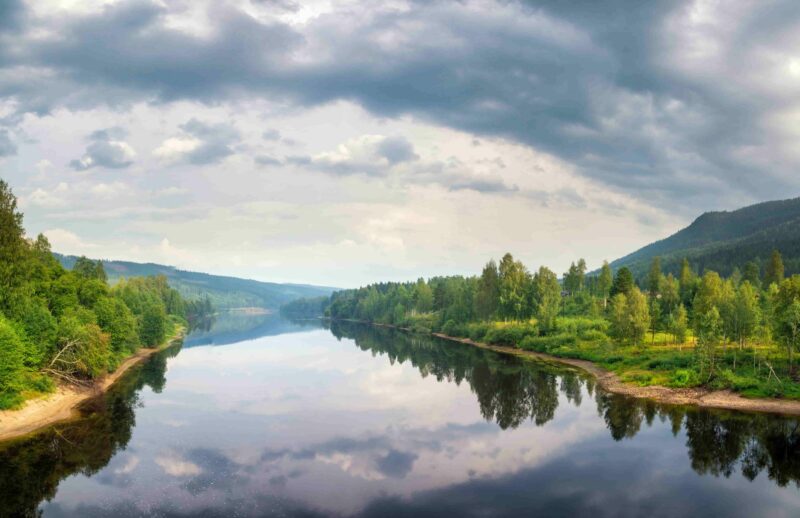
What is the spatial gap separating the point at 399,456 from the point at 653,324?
6497 cm

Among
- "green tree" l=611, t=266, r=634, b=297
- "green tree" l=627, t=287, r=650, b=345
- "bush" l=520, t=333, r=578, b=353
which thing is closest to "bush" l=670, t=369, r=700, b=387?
"green tree" l=627, t=287, r=650, b=345

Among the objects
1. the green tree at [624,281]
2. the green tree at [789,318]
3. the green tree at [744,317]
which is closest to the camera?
the green tree at [789,318]

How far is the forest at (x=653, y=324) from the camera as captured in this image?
6341cm

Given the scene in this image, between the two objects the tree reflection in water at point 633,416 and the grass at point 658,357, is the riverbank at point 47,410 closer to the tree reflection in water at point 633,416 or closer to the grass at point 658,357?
the tree reflection in water at point 633,416

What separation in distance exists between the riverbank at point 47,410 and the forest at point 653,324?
6592 centimetres

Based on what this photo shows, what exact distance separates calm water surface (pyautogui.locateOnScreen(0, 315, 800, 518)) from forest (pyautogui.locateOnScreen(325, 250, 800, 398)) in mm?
10911

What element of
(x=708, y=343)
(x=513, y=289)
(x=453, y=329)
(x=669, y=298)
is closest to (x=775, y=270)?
(x=669, y=298)

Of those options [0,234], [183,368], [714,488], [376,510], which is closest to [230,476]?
[376,510]

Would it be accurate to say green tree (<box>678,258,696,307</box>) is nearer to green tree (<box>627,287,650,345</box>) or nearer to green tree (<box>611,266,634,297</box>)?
green tree (<box>611,266,634,297</box>)

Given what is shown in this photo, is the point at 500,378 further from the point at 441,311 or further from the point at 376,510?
the point at 441,311

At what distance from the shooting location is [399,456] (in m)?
42.4

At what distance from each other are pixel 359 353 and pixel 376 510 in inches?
3464

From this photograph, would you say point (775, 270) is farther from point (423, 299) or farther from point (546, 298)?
point (423, 299)

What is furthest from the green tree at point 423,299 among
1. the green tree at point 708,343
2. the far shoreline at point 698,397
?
the green tree at point 708,343
